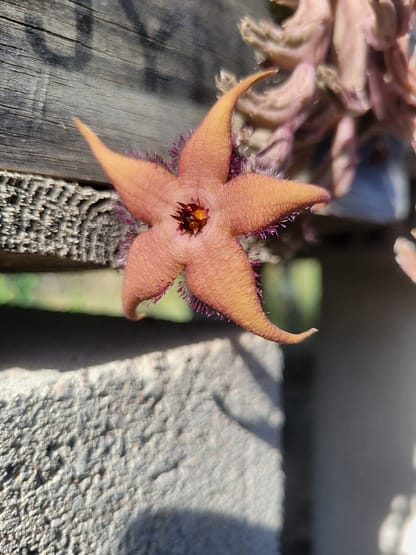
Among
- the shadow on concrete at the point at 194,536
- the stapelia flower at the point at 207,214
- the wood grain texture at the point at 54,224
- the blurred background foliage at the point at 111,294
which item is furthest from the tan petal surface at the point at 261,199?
the blurred background foliage at the point at 111,294

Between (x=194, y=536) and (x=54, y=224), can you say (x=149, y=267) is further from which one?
(x=194, y=536)

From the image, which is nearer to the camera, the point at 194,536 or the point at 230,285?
the point at 230,285

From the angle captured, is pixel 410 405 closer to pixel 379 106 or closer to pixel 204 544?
pixel 204 544

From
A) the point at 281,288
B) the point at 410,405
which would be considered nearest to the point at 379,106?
the point at 410,405

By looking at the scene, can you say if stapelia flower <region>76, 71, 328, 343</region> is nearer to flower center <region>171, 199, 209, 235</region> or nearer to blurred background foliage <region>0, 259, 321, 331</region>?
flower center <region>171, 199, 209, 235</region>

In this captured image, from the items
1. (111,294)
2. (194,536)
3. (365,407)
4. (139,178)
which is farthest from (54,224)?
(111,294)

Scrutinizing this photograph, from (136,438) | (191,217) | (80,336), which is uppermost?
(191,217)

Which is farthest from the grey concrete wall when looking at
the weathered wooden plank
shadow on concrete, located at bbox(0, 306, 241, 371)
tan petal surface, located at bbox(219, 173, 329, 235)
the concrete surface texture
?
tan petal surface, located at bbox(219, 173, 329, 235)

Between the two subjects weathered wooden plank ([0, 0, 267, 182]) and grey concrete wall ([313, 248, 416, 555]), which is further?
grey concrete wall ([313, 248, 416, 555])
